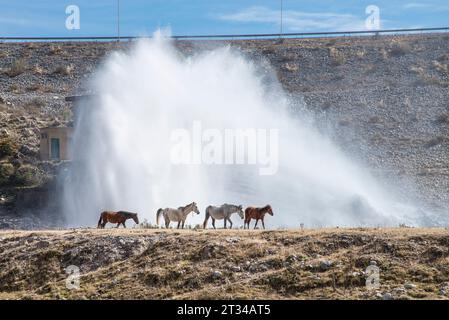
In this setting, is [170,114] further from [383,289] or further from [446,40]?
[446,40]

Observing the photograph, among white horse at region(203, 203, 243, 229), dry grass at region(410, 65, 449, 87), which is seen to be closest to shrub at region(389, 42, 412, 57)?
dry grass at region(410, 65, 449, 87)

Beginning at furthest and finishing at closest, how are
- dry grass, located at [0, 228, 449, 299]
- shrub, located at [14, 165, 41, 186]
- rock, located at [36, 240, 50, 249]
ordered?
shrub, located at [14, 165, 41, 186]
rock, located at [36, 240, 50, 249]
dry grass, located at [0, 228, 449, 299]

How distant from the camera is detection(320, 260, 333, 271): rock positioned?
21.0 m

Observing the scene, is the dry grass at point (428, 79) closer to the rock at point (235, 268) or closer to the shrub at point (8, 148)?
the shrub at point (8, 148)

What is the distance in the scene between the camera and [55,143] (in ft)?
157

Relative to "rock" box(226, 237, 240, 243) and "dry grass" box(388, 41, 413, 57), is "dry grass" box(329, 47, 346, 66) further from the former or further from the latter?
"rock" box(226, 237, 240, 243)

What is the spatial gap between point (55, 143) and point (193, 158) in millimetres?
9118

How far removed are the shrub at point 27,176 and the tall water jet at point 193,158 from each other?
9.27 ft

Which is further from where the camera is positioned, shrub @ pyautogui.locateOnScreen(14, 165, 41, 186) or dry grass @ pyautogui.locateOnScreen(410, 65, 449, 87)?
dry grass @ pyautogui.locateOnScreen(410, 65, 449, 87)

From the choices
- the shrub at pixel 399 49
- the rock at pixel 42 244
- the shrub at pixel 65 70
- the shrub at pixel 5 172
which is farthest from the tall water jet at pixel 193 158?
the shrub at pixel 65 70

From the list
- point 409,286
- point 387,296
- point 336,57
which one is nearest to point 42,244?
point 387,296

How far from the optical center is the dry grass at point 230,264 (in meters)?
20.2

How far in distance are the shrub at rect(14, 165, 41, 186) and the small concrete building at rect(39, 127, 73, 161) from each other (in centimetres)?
181

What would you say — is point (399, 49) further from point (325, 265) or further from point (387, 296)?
point (387, 296)
